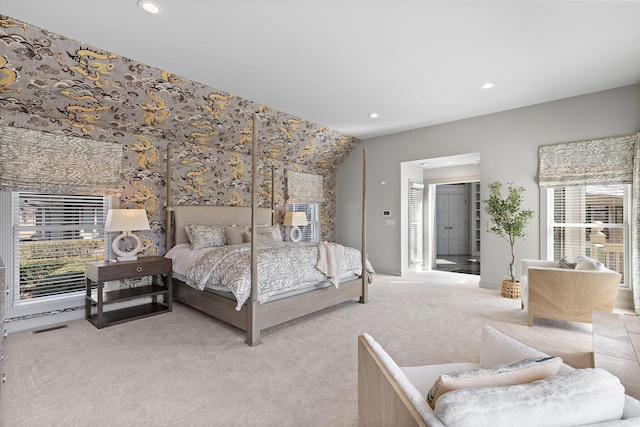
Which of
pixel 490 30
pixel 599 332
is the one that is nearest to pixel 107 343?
pixel 599 332

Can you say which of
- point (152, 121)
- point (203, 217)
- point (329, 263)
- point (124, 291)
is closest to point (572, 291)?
point (329, 263)

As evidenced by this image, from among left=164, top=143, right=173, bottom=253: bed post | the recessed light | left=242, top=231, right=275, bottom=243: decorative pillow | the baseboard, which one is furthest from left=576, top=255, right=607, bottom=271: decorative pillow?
left=164, top=143, right=173, bottom=253: bed post

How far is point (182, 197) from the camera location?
15.7 ft

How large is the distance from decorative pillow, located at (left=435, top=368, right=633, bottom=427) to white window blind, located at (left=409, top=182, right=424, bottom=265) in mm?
5920

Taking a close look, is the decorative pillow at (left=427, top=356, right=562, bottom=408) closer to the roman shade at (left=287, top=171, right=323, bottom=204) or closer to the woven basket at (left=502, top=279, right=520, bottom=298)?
the woven basket at (left=502, top=279, right=520, bottom=298)

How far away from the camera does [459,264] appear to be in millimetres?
7875

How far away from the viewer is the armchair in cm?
311

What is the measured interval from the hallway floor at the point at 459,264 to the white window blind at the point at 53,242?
663cm

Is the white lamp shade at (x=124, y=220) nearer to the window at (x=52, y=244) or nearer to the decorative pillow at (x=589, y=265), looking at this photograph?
the window at (x=52, y=244)

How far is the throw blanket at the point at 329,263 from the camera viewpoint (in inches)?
148

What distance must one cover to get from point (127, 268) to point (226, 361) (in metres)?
1.88

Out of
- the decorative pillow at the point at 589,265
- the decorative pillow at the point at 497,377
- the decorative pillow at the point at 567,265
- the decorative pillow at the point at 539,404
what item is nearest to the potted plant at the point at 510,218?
the decorative pillow at the point at 567,265

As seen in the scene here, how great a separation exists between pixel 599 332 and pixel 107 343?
411 cm

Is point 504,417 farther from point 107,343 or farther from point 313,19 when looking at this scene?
point 107,343
